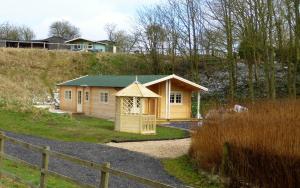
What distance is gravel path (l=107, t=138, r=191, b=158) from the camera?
17.2 meters

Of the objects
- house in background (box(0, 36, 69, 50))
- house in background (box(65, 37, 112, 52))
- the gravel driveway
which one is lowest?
the gravel driveway

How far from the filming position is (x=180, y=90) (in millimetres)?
32781

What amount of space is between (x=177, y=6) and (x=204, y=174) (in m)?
34.2

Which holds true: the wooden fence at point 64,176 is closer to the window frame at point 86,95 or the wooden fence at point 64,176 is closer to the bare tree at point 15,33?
the window frame at point 86,95

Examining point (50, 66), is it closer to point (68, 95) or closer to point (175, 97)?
point (68, 95)

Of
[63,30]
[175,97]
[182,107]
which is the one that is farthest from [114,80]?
[63,30]

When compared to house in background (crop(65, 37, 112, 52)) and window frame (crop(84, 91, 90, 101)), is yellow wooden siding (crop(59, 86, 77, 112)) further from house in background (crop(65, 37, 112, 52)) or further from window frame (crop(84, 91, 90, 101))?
house in background (crop(65, 37, 112, 52))

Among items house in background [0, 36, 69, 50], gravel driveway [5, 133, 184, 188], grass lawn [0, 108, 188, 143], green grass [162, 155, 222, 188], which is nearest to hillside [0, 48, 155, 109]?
house in background [0, 36, 69, 50]

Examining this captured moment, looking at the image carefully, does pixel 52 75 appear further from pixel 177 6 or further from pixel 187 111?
pixel 187 111

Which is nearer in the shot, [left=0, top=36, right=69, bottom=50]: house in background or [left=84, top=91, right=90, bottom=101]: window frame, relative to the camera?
[left=84, top=91, right=90, bottom=101]: window frame

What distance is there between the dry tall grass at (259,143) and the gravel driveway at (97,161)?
1462 millimetres

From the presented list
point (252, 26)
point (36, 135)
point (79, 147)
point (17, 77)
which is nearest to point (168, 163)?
point (79, 147)

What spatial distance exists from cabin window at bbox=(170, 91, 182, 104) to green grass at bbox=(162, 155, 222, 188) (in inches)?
622

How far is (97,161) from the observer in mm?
14820
